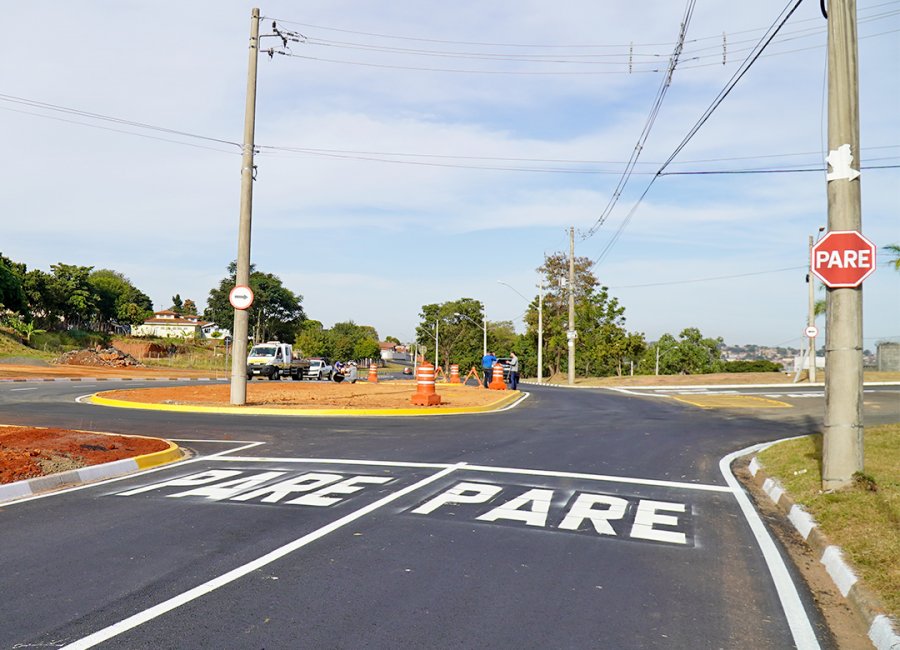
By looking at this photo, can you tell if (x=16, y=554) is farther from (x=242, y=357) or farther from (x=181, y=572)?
(x=242, y=357)

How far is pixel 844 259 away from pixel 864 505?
8.61 ft

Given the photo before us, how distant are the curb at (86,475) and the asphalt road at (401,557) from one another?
386mm

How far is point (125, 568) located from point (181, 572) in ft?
1.46

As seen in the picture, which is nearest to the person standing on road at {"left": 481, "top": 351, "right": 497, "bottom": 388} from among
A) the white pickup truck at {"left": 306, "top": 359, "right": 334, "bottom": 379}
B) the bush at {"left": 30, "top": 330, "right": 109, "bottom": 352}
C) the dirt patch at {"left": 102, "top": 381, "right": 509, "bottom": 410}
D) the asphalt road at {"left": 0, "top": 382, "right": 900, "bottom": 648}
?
the dirt patch at {"left": 102, "top": 381, "right": 509, "bottom": 410}

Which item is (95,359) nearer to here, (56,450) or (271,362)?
(271,362)

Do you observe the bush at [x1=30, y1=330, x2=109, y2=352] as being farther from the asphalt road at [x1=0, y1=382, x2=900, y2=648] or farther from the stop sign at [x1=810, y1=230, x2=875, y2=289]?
the stop sign at [x1=810, y1=230, x2=875, y2=289]

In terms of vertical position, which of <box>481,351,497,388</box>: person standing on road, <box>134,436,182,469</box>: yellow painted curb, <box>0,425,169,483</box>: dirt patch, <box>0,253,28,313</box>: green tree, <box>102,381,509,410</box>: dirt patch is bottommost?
<box>134,436,182,469</box>: yellow painted curb

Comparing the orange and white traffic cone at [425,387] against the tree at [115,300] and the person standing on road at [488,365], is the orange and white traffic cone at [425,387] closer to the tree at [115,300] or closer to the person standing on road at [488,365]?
the person standing on road at [488,365]

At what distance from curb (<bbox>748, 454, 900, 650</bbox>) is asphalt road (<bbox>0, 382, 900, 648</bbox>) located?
317 mm

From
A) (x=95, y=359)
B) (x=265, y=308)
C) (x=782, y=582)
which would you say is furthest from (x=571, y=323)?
(x=265, y=308)

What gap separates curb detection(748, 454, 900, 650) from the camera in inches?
178

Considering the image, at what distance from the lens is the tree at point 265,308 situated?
89.6 m

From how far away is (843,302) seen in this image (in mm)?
8273

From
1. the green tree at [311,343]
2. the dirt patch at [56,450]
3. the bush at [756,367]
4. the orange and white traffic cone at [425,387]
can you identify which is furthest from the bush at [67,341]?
the bush at [756,367]
